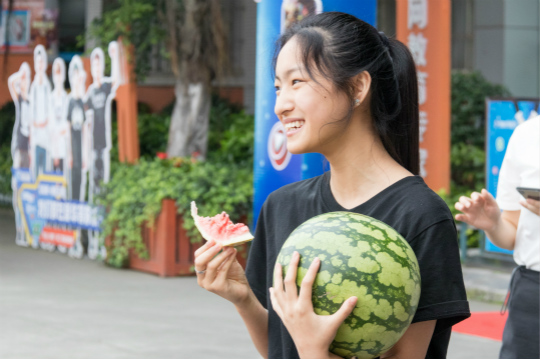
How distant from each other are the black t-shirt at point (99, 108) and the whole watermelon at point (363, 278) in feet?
29.7

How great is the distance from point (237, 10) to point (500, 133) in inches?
506

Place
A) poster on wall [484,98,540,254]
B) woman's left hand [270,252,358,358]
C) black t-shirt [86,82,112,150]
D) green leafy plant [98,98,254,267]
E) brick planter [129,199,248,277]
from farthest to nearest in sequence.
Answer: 1. black t-shirt [86,82,112,150]
2. brick planter [129,199,248,277]
3. green leafy plant [98,98,254,267]
4. poster on wall [484,98,540,254]
5. woman's left hand [270,252,358,358]

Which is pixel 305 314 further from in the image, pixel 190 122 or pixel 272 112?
pixel 190 122

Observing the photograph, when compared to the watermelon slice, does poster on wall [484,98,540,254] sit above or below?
above

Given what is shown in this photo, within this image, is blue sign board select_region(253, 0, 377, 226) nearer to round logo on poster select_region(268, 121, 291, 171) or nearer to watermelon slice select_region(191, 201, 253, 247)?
round logo on poster select_region(268, 121, 291, 171)

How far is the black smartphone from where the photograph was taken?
2893mm

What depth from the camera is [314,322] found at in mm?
1737

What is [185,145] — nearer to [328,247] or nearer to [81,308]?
[81,308]

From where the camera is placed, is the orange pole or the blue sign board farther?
the orange pole

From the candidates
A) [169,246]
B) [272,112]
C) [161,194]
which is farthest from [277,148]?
[169,246]

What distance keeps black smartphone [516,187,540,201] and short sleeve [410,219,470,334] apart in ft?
3.61

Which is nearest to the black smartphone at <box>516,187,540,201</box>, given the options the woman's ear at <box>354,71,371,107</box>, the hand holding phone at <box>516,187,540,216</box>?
the hand holding phone at <box>516,187,540,216</box>

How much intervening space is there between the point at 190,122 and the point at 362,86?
9.33m

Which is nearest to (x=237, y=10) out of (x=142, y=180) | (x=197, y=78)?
(x=197, y=78)
